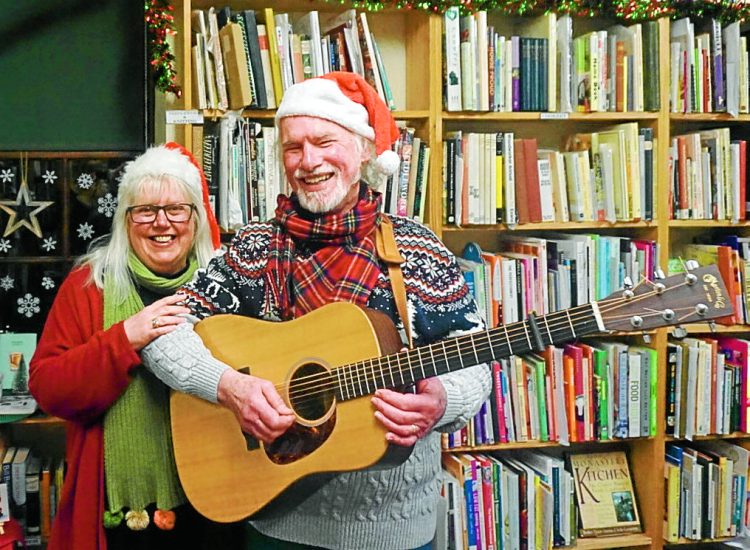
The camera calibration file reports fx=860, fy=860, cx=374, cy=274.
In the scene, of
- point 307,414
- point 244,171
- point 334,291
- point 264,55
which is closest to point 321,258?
point 334,291

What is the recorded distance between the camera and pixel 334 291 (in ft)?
5.32

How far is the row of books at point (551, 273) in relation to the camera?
2.68 m

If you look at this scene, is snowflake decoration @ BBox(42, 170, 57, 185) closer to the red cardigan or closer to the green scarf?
the red cardigan

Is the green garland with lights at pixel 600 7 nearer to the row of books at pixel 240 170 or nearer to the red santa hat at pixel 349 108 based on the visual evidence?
the row of books at pixel 240 170

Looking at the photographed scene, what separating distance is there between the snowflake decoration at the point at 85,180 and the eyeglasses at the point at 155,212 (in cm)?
74

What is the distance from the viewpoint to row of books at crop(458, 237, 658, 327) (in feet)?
8.78

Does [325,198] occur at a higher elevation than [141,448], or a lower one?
higher

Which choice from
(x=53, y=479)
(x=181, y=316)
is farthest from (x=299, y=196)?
(x=53, y=479)

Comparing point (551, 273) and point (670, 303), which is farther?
point (551, 273)

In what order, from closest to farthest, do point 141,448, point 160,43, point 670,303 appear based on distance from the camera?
1. point 670,303
2. point 141,448
3. point 160,43

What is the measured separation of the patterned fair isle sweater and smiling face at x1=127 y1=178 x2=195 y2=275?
176 millimetres

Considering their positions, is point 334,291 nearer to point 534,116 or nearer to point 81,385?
point 81,385

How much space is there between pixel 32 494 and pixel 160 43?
4.46ft

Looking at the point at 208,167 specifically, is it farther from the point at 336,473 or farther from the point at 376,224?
the point at 336,473
